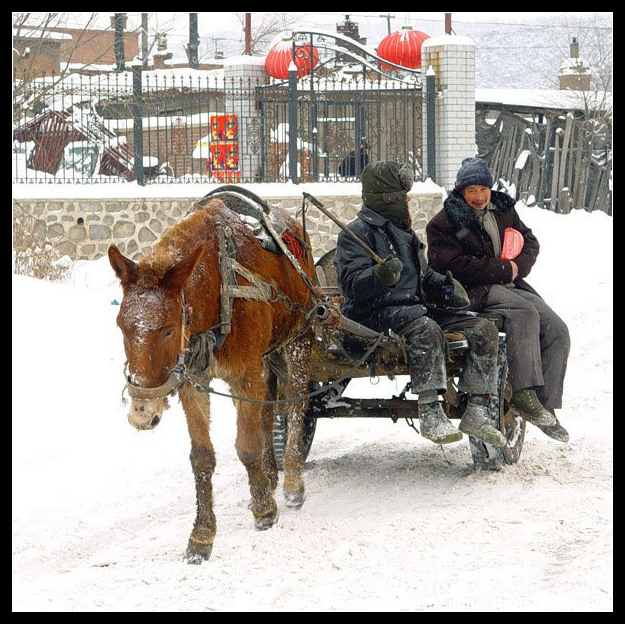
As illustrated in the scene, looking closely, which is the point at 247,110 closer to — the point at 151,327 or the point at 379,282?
the point at 379,282

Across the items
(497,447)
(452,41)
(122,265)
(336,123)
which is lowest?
(497,447)

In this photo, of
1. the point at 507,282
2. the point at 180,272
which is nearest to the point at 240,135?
the point at 507,282

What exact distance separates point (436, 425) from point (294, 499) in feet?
3.29

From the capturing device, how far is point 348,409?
7023 mm

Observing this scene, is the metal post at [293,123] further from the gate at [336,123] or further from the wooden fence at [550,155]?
the wooden fence at [550,155]

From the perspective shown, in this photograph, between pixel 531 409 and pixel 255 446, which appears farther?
pixel 531 409

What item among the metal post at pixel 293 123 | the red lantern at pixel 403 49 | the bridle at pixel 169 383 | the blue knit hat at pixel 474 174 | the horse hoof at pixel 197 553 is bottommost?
the horse hoof at pixel 197 553

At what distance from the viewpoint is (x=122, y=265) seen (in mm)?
5129

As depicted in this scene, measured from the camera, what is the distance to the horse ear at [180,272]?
5160 mm

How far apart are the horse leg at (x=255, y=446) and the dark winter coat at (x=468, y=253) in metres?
1.81

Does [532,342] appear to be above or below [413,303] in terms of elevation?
below

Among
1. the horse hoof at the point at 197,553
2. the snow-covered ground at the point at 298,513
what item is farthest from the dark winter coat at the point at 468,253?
the horse hoof at the point at 197,553

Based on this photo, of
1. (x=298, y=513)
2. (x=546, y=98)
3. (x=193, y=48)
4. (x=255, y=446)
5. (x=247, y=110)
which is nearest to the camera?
(x=255, y=446)
